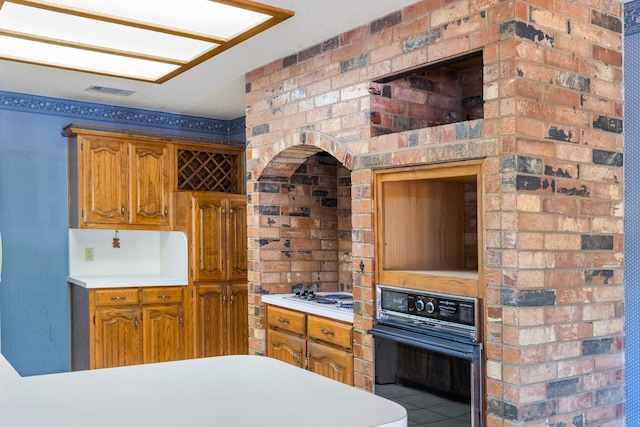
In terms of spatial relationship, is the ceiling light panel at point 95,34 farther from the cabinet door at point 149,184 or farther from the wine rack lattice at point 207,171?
the wine rack lattice at point 207,171

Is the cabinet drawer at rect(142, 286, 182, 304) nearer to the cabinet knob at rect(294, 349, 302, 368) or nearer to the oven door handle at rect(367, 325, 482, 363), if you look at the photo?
the cabinet knob at rect(294, 349, 302, 368)

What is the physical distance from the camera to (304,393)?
143 cm

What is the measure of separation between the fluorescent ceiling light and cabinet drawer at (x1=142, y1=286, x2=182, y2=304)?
2058mm

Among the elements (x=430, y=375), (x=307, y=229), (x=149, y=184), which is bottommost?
(x=430, y=375)

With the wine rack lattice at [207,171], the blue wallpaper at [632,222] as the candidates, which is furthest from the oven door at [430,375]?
the wine rack lattice at [207,171]

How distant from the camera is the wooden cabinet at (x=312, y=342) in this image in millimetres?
3453

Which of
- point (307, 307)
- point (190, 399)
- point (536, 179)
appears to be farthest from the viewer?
point (307, 307)

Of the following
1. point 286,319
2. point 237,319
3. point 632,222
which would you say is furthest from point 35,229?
point 632,222

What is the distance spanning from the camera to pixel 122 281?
5047 millimetres

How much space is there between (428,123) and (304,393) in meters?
2.32

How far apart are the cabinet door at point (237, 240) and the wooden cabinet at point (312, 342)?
1372 mm

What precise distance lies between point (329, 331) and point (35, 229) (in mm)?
2985

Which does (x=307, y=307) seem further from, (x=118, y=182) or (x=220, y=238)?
(x=118, y=182)

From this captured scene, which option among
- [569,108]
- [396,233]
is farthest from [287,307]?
[569,108]
